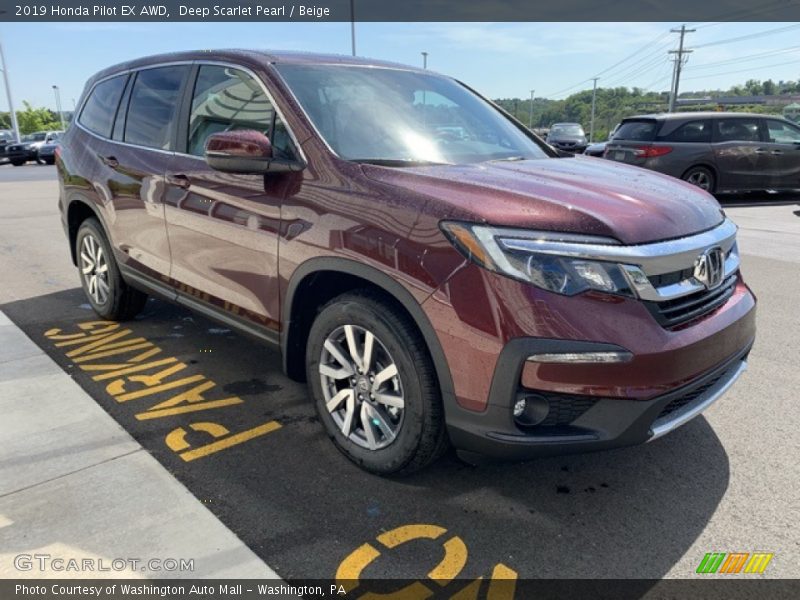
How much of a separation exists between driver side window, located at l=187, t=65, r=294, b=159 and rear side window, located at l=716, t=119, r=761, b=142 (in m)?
11.0

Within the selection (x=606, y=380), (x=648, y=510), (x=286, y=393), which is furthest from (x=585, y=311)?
(x=286, y=393)

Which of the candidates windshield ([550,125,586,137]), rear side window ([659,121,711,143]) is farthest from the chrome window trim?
windshield ([550,125,586,137])

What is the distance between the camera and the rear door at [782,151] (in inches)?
466

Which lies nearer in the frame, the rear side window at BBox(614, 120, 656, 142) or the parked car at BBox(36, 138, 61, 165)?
the rear side window at BBox(614, 120, 656, 142)

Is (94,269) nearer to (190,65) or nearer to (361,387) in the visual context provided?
(190,65)

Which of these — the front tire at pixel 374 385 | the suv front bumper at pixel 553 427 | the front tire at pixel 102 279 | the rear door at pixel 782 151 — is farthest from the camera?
the rear door at pixel 782 151

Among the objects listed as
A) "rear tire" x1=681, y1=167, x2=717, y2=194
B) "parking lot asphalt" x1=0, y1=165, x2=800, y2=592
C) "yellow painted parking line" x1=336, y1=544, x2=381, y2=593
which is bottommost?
"parking lot asphalt" x1=0, y1=165, x2=800, y2=592

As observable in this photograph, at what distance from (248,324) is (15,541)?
1.37 m

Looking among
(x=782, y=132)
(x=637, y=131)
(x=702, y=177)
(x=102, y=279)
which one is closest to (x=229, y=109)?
(x=102, y=279)

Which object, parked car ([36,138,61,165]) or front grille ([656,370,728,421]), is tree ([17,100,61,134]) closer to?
parked car ([36,138,61,165])

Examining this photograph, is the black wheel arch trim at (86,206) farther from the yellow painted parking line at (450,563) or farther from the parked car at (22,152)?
the parked car at (22,152)

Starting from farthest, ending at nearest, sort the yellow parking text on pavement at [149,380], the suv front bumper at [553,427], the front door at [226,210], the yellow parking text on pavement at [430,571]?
the yellow parking text on pavement at [149,380], the front door at [226,210], the suv front bumper at [553,427], the yellow parking text on pavement at [430,571]

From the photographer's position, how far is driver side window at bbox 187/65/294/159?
9.77 feet
